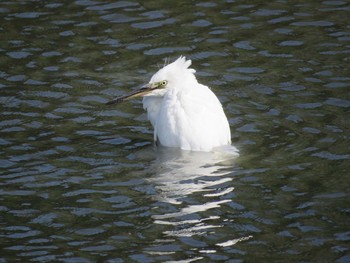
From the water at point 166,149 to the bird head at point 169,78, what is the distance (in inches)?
20.3

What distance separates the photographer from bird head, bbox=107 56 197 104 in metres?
11.2

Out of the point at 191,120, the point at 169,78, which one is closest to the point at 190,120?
the point at 191,120

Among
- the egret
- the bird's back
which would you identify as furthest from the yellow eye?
the bird's back

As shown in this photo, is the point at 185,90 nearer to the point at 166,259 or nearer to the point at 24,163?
the point at 24,163

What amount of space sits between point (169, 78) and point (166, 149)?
0.95 metres

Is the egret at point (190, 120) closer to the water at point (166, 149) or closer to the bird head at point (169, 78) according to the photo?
the bird head at point (169, 78)

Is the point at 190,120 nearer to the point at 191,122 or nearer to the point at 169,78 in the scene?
the point at 191,122

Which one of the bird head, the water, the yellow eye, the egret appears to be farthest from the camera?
the yellow eye

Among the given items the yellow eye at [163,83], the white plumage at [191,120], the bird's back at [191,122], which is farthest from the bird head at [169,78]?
the bird's back at [191,122]

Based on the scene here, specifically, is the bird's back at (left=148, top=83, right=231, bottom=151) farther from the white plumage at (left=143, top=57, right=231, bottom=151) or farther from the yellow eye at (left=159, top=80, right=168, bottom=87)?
the yellow eye at (left=159, top=80, right=168, bottom=87)

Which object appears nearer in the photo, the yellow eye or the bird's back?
the bird's back

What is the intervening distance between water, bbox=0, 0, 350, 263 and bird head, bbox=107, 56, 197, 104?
1.69 feet

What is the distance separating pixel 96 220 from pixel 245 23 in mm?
6124

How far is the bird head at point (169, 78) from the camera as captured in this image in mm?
11211
